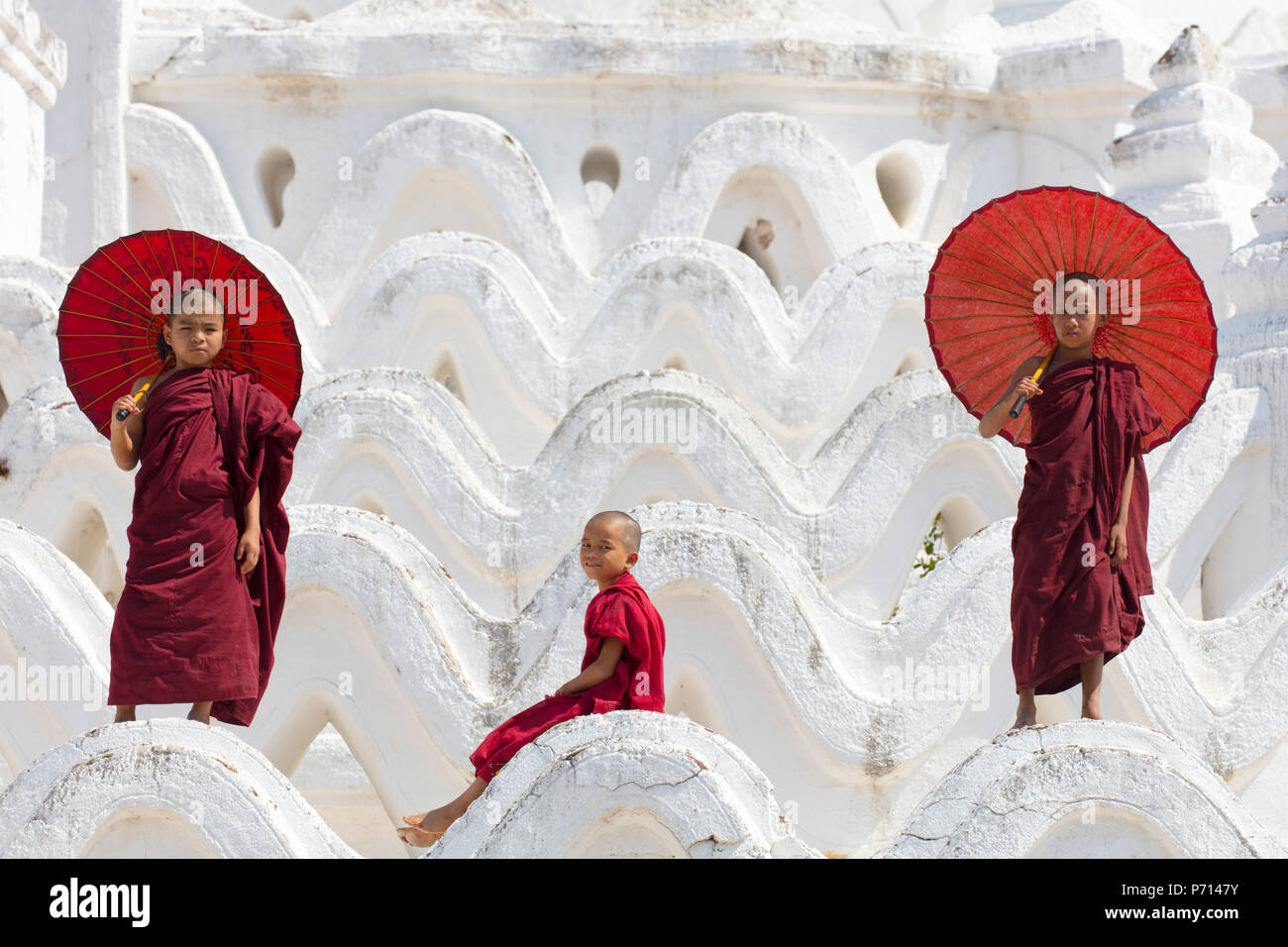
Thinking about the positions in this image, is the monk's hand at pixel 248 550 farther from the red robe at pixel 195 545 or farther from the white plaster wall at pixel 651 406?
the white plaster wall at pixel 651 406

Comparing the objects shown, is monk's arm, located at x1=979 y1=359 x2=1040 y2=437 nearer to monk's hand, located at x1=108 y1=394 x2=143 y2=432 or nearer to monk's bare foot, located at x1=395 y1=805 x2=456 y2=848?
monk's bare foot, located at x1=395 y1=805 x2=456 y2=848

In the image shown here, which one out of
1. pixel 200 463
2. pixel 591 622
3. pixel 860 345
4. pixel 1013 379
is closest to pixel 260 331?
pixel 200 463

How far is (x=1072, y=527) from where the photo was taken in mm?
4664

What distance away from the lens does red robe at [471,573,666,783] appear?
4695 mm

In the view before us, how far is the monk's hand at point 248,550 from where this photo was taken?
4734 mm

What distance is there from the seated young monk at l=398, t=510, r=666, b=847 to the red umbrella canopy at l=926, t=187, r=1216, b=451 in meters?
1.04

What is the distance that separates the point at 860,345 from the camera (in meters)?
7.92

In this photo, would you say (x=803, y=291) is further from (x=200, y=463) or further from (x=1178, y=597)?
(x=200, y=463)

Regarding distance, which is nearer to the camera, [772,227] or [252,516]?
[252,516]

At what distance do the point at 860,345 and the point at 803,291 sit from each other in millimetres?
1189

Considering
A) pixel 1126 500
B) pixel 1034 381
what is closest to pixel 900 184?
pixel 1034 381

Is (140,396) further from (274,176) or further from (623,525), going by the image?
(274,176)

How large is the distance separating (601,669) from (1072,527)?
1.24 metres

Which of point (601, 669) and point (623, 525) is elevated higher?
point (623, 525)
